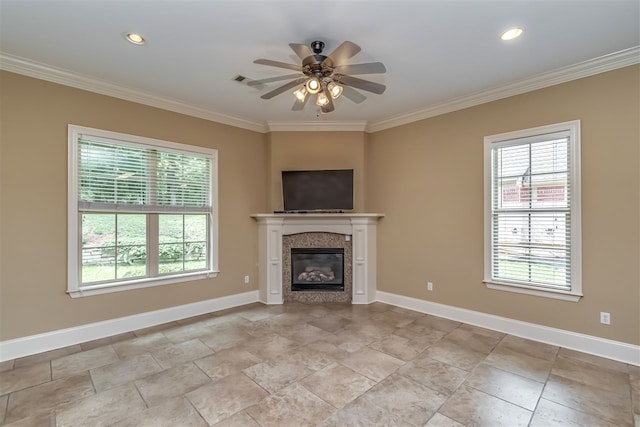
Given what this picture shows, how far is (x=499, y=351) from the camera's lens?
316 cm

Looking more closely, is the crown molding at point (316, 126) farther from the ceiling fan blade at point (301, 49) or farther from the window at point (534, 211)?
the ceiling fan blade at point (301, 49)

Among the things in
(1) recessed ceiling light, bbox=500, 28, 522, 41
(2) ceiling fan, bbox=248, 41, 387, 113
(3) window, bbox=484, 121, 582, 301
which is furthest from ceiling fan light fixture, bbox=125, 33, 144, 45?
(3) window, bbox=484, 121, 582, 301

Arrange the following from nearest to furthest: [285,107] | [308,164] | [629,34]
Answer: [629,34]
[285,107]
[308,164]

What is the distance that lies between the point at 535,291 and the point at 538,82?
231 cm

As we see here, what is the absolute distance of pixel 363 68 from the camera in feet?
8.13

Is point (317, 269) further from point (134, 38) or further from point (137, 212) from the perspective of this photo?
point (134, 38)

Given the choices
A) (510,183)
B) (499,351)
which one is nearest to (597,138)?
(510,183)

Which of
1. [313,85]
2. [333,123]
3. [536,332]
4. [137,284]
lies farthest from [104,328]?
[536,332]

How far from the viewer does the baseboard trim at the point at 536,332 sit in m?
2.93

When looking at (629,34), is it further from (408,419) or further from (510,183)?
(408,419)

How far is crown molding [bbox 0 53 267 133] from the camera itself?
2996mm

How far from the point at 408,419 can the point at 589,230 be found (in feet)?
8.66

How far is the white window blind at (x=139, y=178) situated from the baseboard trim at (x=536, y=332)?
11.5 feet

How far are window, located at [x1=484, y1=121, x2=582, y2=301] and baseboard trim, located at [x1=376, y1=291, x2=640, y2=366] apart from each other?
389 millimetres
